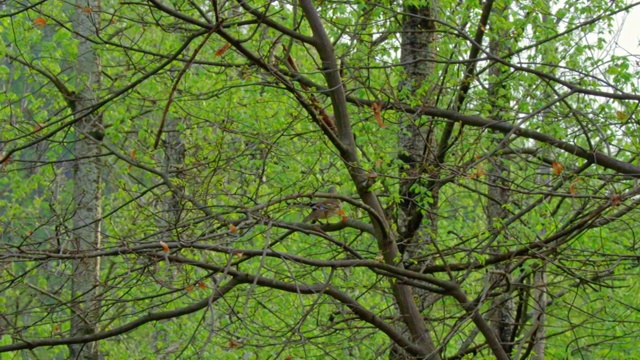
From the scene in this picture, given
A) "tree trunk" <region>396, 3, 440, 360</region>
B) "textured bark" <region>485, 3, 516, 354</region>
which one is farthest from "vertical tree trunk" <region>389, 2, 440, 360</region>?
"textured bark" <region>485, 3, 516, 354</region>

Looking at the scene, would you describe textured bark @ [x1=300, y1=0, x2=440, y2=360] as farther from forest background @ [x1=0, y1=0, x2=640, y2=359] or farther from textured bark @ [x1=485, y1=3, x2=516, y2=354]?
textured bark @ [x1=485, y1=3, x2=516, y2=354]

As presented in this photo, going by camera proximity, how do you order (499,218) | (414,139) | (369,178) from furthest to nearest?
(414,139), (499,218), (369,178)

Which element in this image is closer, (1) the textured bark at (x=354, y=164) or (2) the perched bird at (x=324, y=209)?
(1) the textured bark at (x=354, y=164)

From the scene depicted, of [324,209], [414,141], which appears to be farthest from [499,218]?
[414,141]

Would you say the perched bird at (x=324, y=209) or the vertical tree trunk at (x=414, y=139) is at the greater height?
the vertical tree trunk at (x=414, y=139)

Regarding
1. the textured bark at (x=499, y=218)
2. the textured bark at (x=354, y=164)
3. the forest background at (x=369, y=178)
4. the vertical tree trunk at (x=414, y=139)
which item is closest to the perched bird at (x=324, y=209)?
the forest background at (x=369, y=178)

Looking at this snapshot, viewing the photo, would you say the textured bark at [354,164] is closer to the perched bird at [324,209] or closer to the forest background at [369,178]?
the forest background at [369,178]

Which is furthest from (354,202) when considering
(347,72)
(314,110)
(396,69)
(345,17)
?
(345,17)

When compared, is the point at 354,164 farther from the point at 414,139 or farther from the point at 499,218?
the point at 414,139

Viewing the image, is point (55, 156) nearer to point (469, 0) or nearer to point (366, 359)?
point (366, 359)

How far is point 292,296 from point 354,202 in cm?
508

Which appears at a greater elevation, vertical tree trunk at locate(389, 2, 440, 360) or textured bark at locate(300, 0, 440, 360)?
vertical tree trunk at locate(389, 2, 440, 360)

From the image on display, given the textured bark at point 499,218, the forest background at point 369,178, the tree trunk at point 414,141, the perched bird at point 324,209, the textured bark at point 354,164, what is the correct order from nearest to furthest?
the forest background at point 369,178 → the textured bark at point 354,164 → the textured bark at point 499,218 → the perched bird at point 324,209 → the tree trunk at point 414,141

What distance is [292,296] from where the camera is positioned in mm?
10492
